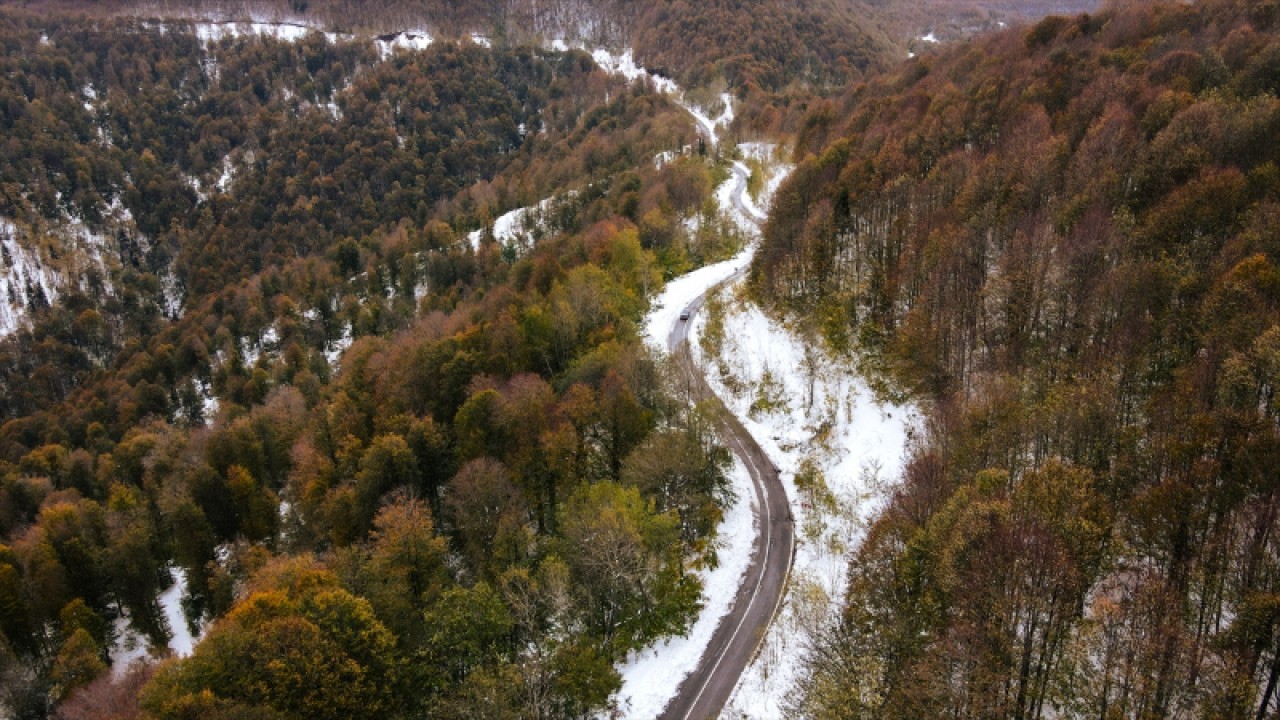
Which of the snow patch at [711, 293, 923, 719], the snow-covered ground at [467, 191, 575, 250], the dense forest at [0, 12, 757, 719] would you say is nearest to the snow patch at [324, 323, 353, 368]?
the dense forest at [0, 12, 757, 719]

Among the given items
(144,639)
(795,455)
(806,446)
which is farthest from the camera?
(144,639)

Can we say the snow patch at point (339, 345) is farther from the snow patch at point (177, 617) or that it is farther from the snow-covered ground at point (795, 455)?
the snow-covered ground at point (795, 455)

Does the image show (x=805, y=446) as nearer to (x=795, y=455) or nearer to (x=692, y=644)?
(x=795, y=455)

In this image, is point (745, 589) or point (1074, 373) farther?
point (745, 589)

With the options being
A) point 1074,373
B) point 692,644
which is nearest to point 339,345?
point 692,644

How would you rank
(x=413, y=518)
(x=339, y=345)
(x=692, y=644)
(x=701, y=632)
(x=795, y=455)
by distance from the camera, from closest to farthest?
(x=692, y=644)
(x=701, y=632)
(x=413, y=518)
(x=795, y=455)
(x=339, y=345)

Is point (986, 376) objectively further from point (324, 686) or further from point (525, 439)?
point (324, 686)
